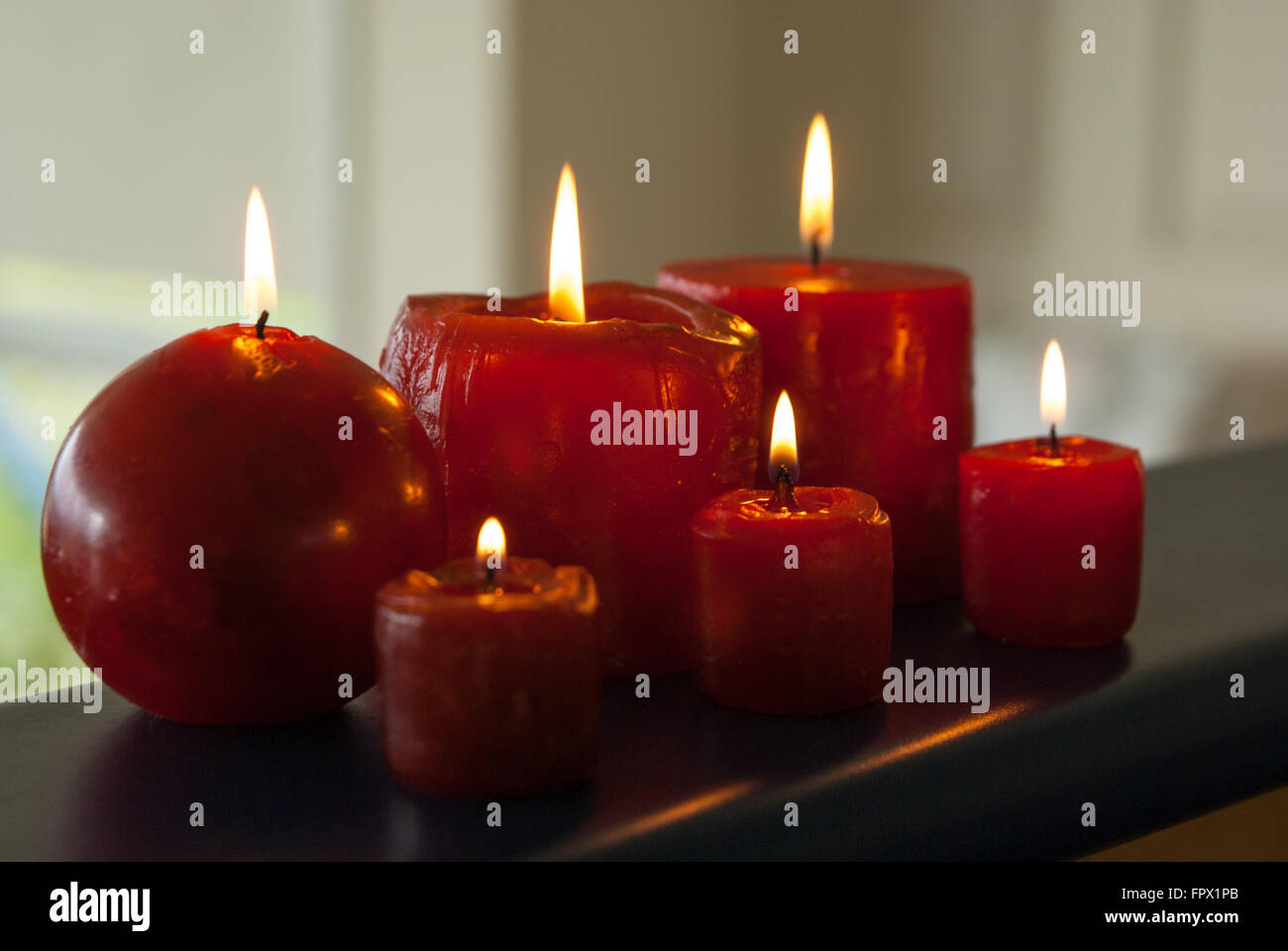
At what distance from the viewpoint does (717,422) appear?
567 millimetres

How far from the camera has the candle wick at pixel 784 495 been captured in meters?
0.53

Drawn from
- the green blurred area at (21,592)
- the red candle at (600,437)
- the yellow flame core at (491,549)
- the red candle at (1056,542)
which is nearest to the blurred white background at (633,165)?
the green blurred area at (21,592)

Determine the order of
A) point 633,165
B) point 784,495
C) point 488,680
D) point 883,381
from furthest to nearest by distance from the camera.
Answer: point 633,165 → point 883,381 → point 784,495 → point 488,680

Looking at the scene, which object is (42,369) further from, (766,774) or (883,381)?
(766,774)

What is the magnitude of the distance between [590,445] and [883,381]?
180 mm

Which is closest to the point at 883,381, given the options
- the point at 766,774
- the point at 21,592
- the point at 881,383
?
the point at 881,383

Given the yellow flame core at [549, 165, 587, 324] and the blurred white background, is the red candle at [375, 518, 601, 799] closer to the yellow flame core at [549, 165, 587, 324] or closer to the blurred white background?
the yellow flame core at [549, 165, 587, 324]

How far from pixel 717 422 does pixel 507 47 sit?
156 centimetres

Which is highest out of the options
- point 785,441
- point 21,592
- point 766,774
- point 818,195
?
point 818,195

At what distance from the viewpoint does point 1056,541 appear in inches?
23.5
